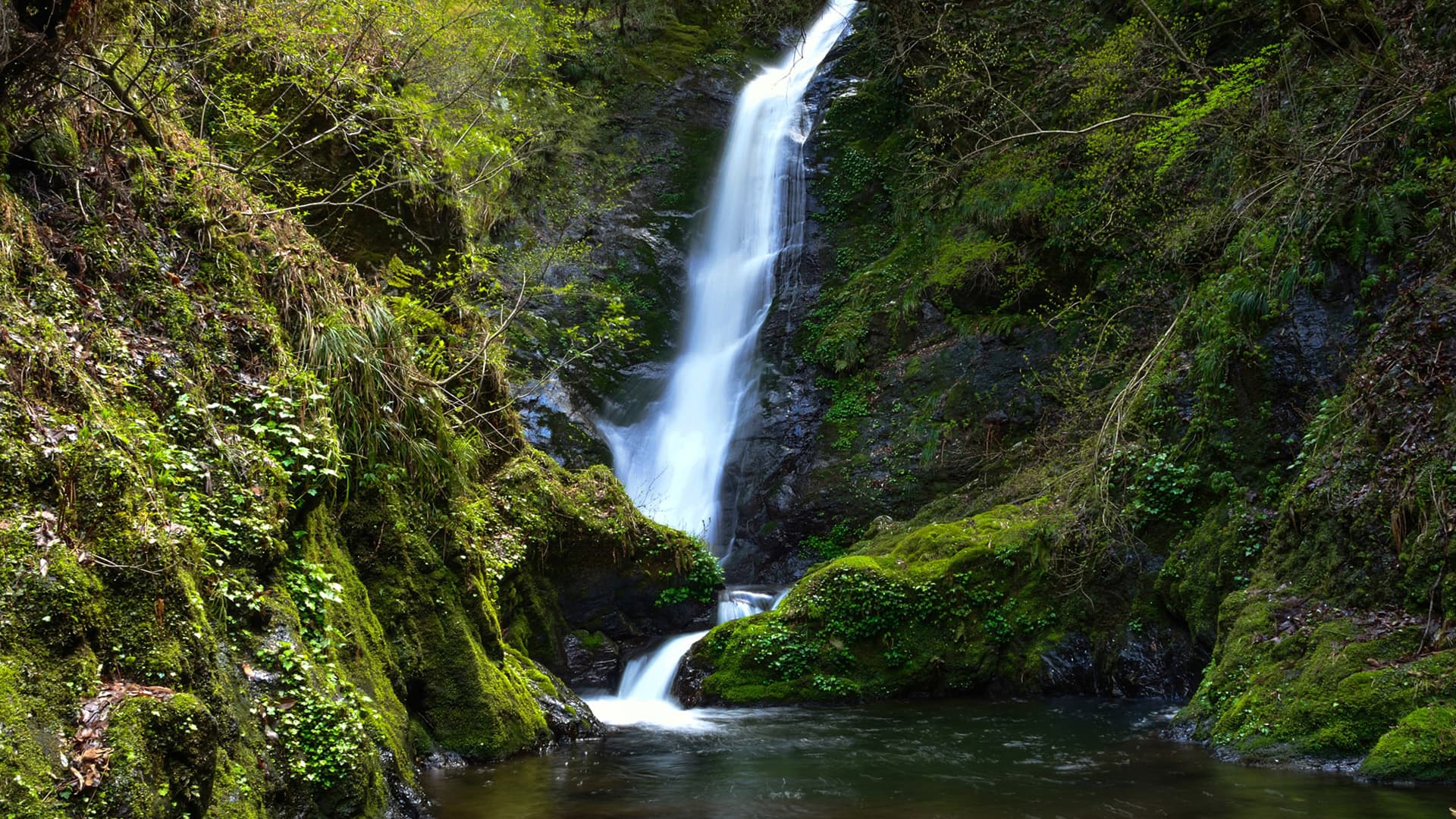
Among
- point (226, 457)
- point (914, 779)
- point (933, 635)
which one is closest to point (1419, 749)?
point (914, 779)

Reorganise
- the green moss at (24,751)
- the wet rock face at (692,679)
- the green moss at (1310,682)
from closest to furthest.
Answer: the green moss at (24,751), the green moss at (1310,682), the wet rock face at (692,679)

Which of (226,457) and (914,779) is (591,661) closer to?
(914,779)

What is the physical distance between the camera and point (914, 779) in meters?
6.52

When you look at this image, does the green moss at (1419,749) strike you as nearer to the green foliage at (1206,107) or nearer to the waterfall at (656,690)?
the waterfall at (656,690)

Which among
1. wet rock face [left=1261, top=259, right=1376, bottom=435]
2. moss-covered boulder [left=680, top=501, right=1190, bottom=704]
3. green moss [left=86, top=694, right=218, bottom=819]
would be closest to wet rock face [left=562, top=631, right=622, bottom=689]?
moss-covered boulder [left=680, top=501, right=1190, bottom=704]

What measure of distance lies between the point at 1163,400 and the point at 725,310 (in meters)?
11.6

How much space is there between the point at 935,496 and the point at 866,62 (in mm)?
13366

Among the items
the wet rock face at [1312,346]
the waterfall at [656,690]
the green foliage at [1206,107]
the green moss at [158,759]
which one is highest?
the green foliage at [1206,107]

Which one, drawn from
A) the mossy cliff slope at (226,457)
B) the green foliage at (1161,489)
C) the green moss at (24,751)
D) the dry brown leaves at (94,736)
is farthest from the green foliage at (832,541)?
the green moss at (24,751)

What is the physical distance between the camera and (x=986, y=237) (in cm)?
1645

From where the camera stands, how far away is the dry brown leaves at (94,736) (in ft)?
9.33

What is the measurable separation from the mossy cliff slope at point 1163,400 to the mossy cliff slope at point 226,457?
185 inches

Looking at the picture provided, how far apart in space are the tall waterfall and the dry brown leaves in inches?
522

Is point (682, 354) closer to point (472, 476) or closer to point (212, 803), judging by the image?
point (472, 476)
